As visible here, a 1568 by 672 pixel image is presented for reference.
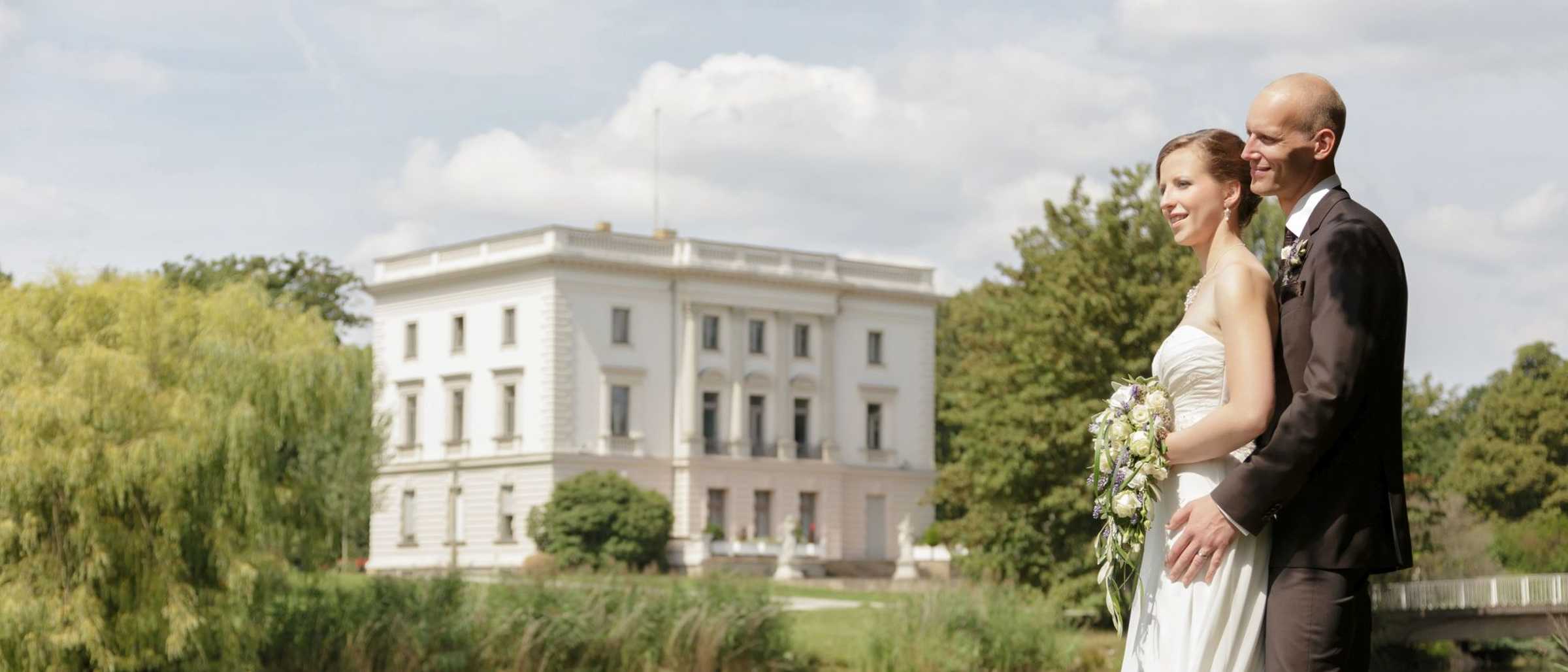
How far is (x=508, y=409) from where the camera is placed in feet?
171

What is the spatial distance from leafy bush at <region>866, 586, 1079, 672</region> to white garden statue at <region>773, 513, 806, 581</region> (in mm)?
21269

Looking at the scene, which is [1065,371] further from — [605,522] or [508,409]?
[508,409]

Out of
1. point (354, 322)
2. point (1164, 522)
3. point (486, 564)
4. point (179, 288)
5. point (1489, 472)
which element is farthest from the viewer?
point (354, 322)

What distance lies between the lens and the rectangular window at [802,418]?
5528cm

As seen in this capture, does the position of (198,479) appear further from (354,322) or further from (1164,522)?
(354,322)

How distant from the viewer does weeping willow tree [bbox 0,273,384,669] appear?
20031 mm

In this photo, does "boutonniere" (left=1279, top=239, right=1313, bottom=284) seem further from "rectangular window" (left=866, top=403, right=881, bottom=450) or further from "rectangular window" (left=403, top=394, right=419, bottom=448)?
"rectangular window" (left=866, top=403, right=881, bottom=450)

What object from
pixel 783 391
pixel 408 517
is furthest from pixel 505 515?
pixel 783 391

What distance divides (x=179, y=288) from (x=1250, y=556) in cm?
2112

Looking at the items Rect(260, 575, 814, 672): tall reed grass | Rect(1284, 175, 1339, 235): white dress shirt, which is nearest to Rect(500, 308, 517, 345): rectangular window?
Rect(260, 575, 814, 672): tall reed grass

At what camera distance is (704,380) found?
174 ft

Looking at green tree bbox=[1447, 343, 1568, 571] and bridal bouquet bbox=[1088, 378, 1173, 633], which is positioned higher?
green tree bbox=[1447, 343, 1568, 571]

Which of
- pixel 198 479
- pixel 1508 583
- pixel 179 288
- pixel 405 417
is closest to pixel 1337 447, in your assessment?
pixel 198 479

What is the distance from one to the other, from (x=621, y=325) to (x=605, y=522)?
23.9 feet
